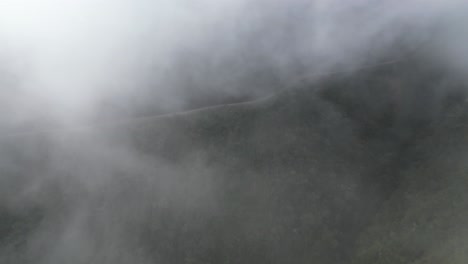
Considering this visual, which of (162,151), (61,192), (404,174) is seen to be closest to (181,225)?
(162,151)

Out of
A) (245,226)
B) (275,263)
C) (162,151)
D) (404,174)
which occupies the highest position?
(162,151)

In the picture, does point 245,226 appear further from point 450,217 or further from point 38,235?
point 38,235

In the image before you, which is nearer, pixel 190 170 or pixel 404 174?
pixel 404 174

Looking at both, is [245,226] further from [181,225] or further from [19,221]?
[19,221]

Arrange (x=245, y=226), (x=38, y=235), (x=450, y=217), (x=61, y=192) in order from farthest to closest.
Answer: (x=61, y=192), (x=38, y=235), (x=245, y=226), (x=450, y=217)

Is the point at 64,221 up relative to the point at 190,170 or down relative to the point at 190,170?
down

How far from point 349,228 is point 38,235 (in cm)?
1928

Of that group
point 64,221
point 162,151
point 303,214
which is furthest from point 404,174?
point 64,221

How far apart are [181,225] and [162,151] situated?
605cm

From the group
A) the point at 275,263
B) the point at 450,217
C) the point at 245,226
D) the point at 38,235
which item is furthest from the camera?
the point at 38,235

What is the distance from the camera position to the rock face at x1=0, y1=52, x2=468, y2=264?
26062mm

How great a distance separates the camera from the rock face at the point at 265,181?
2606 centimetres

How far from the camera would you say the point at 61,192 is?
31.3 metres

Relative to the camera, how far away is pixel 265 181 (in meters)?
29.4
